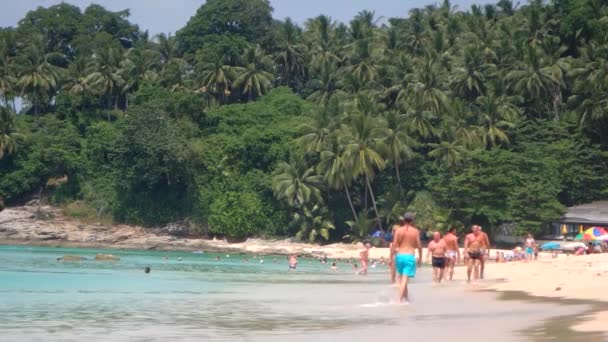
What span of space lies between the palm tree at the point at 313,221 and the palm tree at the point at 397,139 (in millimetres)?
5612

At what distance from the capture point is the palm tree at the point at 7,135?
63.2 meters

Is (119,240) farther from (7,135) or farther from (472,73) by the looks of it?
(472,73)

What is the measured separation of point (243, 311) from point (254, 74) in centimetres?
5476

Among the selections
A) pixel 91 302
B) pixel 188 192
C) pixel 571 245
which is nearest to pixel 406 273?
pixel 91 302

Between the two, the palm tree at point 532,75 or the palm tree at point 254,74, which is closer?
the palm tree at point 532,75

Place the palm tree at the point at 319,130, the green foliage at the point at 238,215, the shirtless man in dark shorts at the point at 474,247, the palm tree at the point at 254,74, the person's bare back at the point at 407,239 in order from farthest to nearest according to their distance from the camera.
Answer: the palm tree at the point at 254,74 < the green foliage at the point at 238,215 < the palm tree at the point at 319,130 < the shirtless man in dark shorts at the point at 474,247 < the person's bare back at the point at 407,239

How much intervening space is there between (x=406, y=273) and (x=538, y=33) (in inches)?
1952

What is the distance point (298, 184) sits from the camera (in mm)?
58156

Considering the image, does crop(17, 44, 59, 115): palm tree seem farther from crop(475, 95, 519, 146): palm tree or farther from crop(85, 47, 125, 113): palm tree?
crop(475, 95, 519, 146): palm tree

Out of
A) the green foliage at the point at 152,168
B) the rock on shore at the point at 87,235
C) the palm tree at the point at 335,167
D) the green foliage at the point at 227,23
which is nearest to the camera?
the palm tree at the point at 335,167

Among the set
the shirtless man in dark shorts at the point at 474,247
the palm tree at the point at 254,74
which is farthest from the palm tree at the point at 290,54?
the shirtless man in dark shorts at the point at 474,247

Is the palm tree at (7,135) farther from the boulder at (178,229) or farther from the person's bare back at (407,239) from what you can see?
the person's bare back at (407,239)

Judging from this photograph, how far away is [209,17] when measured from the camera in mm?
81312

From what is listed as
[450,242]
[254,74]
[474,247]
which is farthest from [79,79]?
[474,247]
